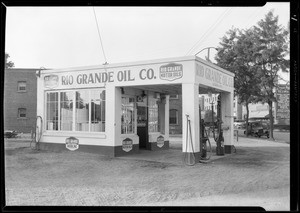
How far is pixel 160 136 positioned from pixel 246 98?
10.9 meters

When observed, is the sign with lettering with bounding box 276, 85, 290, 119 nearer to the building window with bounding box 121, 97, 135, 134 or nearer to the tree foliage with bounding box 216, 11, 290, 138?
the building window with bounding box 121, 97, 135, 134

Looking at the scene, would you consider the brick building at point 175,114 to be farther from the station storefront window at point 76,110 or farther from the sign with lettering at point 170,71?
the sign with lettering at point 170,71

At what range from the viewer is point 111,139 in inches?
473

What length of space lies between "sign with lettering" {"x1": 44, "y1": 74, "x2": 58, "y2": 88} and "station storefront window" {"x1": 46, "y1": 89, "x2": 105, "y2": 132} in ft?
1.11

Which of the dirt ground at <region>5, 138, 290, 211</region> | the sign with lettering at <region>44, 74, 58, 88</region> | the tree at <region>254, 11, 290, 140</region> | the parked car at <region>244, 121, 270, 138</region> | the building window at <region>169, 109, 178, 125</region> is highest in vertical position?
the tree at <region>254, 11, 290, 140</region>

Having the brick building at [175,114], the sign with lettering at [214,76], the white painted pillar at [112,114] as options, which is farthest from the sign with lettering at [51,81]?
the brick building at [175,114]

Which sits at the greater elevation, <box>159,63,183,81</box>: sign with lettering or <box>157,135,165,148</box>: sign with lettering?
<box>159,63,183,81</box>: sign with lettering

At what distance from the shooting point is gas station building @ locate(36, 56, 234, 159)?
1071cm

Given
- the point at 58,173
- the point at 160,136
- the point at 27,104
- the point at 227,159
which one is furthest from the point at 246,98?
the point at 58,173

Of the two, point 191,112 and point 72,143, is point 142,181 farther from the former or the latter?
point 72,143

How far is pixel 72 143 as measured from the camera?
42.4 ft

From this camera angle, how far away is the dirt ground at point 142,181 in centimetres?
625

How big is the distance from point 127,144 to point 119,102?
1.73 m

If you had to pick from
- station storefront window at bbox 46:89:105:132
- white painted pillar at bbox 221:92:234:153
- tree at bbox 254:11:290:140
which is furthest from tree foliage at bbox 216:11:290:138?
station storefront window at bbox 46:89:105:132
